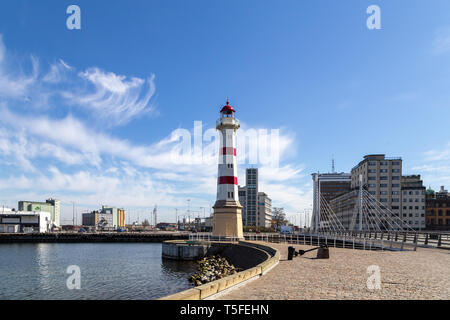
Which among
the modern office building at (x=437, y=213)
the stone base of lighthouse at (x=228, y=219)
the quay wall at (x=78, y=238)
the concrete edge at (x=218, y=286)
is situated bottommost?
the quay wall at (x=78, y=238)

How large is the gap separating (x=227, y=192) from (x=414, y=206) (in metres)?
84.6

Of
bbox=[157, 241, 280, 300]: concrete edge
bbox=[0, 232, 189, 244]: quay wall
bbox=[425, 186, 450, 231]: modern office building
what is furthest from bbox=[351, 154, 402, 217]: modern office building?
bbox=[157, 241, 280, 300]: concrete edge

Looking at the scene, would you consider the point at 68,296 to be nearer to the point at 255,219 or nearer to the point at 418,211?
the point at 418,211

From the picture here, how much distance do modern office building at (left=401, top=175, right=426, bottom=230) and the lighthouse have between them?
8028 centimetres

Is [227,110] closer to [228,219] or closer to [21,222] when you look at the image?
[228,219]

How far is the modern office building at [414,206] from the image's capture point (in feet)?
354

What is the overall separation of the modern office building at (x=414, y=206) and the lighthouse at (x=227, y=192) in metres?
80.3

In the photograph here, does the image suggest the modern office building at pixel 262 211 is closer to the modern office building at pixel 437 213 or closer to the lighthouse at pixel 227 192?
the modern office building at pixel 437 213

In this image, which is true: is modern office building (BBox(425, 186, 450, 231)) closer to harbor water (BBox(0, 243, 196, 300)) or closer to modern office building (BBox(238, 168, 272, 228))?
modern office building (BBox(238, 168, 272, 228))

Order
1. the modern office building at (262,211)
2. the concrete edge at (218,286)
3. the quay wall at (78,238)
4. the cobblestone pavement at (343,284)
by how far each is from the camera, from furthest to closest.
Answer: the modern office building at (262,211), the quay wall at (78,238), the cobblestone pavement at (343,284), the concrete edge at (218,286)

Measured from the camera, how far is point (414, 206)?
357 ft

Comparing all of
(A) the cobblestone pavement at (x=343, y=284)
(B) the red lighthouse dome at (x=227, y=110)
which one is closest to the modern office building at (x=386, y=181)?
(B) the red lighthouse dome at (x=227, y=110)

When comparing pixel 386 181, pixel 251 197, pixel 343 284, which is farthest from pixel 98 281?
pixel 251 197
